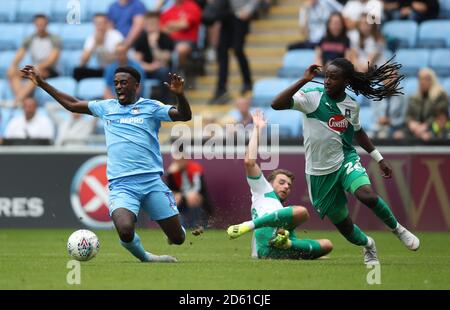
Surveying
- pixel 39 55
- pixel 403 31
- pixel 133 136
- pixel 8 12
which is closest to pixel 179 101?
pixel 133 136

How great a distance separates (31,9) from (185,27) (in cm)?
436

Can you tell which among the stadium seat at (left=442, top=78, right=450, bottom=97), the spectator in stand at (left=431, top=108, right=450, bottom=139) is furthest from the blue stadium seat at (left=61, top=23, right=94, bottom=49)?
the spectator in stand at (left=431, top=108, right=450, bottom=139)

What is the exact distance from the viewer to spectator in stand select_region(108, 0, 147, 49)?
24203 mm

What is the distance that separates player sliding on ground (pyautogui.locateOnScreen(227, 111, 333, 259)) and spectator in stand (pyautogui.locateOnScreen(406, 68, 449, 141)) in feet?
20.7

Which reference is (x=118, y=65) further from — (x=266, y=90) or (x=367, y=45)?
(x=367, y=45)

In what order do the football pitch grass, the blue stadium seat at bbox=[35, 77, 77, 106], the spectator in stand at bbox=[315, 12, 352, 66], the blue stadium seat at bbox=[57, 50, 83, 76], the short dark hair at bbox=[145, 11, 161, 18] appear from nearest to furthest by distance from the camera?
the football pitch grass, the spectator in stand at bbox=[315, 12, 352, 66], the blue stadium seat at bbox=[35, 77, 77, 106], the short dark hair at bbox=[145, 11, 161, 18], the blue stadium seat at bbox=[57, 50, 83, 76]

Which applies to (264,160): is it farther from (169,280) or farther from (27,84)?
(169,280)

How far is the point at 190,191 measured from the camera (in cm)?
2083

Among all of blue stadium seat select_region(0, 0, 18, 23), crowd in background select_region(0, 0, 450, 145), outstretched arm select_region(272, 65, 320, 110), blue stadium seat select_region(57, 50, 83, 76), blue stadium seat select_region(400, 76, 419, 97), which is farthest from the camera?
blue stadium seat select_region(0, 0, 18, 23)

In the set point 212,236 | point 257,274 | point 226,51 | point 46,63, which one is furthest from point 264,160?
point 257,274

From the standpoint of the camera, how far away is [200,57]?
80.4 ft

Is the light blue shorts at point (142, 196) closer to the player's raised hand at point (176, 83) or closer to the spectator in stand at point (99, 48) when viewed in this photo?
the player's raised hand at point (176, 83)

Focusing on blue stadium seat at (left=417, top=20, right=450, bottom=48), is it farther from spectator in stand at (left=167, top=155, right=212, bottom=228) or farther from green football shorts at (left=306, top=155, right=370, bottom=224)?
green football shorts at (left=306, top=155, right=370, bottom=224)

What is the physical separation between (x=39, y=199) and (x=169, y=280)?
923cm
